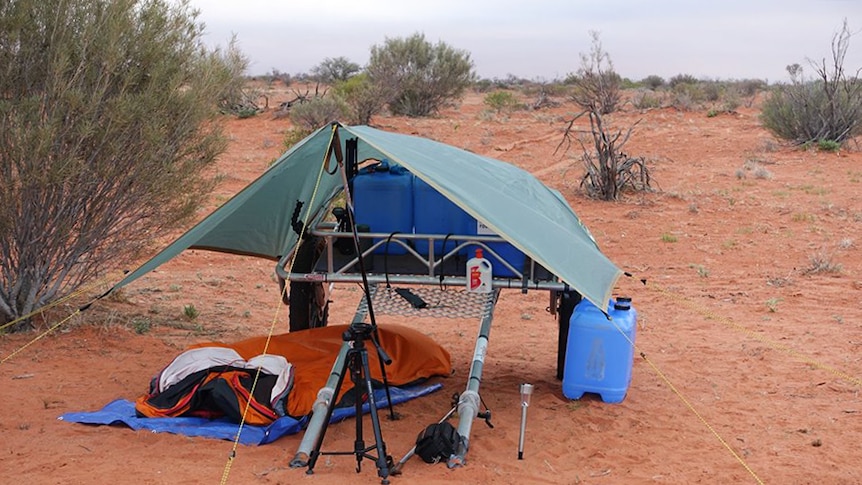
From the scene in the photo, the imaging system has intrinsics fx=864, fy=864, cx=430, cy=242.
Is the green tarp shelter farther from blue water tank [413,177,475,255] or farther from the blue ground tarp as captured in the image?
the blue ground tarp

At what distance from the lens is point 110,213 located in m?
7.54

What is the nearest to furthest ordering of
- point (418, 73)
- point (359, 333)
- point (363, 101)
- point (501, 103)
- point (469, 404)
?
point (359, 333) < point (469, 404) < point (363, 101) < point (418, 73) < point (501, 103)

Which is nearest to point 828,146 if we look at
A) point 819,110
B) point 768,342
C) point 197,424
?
point 819,110

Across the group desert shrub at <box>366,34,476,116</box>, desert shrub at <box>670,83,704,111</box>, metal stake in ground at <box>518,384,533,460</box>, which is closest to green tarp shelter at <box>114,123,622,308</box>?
metal stake in ground at <box>518,384,533,460</box>

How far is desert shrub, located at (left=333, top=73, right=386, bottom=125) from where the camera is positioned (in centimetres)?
2427

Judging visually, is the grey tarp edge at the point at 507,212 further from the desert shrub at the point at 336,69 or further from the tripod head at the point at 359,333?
the desert shrub at the point at 336,69

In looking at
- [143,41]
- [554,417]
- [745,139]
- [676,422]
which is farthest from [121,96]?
[745,139]

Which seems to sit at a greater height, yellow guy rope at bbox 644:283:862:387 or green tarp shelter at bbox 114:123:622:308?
green tarp shelter at bbox 114:123:622:308

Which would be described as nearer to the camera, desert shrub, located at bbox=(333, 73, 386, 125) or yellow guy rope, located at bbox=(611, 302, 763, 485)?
yellow guy rope, located at bbox=(611, 302, 763, 485)

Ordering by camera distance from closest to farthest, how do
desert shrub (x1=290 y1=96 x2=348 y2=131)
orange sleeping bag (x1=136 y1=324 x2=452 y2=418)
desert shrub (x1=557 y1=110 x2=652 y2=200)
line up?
1. orange sleeping bag (x1=136 y1=324 x2=452 y2=418)
2. desert shrub (x1=557 y1=110 x2=652 y2=200)
3. desert shrub (x1=290 y1=96 x2=348 y2=131)

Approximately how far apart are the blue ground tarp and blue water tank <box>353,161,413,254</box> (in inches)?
50.8

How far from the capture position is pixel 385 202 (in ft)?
20.3

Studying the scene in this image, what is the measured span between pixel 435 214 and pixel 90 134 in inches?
113

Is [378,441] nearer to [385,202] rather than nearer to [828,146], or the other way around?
[385,202]
